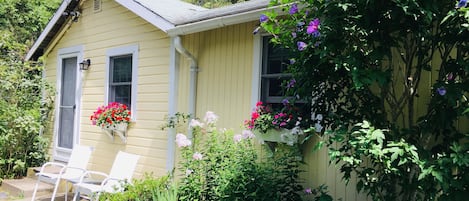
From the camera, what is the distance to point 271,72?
444cm

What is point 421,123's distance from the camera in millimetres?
2961

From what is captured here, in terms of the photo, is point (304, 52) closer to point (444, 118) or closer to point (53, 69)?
point (444, 118)

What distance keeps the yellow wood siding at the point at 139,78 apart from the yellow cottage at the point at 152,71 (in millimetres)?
15

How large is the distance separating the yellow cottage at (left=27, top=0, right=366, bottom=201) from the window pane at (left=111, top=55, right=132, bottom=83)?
0.02 meters

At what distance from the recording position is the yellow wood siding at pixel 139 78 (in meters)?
5.66

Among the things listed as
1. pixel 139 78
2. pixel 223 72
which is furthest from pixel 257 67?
pixel 139 78

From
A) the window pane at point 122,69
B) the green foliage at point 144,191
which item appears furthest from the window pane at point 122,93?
the green foliage at point 144,191

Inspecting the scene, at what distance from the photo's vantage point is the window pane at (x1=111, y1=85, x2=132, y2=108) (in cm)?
621

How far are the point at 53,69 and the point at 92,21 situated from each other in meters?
1.54

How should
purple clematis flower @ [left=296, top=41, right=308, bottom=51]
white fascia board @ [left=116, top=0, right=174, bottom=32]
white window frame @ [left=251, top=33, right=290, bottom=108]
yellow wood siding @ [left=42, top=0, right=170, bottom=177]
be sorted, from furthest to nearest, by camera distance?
yellow wood siding @ [left=42, top=0, right=170, bottom=177] < white fascia board @ [left=116, top=0, right=174, bottom=32] < white window frame @ [left=251, top=33, right=290, bottom=108] < purple clematis flower @ [left=296, top=41, right=308, bottom=51]

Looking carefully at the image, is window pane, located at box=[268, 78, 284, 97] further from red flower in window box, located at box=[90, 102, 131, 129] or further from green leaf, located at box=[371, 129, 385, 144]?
red flower in window box, located at box=[90, 102, 131, 129]

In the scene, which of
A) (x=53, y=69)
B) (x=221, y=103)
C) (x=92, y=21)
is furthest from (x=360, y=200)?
(x=53, y=69)

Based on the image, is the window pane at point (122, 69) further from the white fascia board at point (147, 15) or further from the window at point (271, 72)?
the window at point (271, 72)

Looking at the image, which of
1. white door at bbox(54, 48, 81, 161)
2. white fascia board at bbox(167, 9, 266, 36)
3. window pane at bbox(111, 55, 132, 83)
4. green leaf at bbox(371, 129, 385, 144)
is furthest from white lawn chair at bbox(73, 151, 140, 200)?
green leaf at bbox(371, 129, 385, 144)
